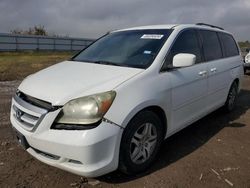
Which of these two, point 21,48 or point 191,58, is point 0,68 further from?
point 21,48

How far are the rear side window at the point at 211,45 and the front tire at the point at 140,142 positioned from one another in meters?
1.86

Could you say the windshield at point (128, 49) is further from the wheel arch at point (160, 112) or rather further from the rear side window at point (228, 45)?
the rear side window at point (228, 45)

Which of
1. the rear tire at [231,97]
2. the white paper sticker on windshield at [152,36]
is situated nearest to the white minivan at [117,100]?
the white paper sticker on windshield at [152,36]

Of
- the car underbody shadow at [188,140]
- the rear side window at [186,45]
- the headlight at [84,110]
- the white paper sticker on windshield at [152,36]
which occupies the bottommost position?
the car underbody shadow at [188,140]

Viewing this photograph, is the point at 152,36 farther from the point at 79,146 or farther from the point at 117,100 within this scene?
the point at 79,146

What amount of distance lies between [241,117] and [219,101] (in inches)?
38.7

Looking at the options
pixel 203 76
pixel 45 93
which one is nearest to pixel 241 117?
pixel 203 76

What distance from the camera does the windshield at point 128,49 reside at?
3736 mm

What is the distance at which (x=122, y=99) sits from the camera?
3.00 metres

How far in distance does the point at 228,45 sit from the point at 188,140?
2.48 metres

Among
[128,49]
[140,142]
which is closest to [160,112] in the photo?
[140,142]

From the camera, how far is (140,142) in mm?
3365

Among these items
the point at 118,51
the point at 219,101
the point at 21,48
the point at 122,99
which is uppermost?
the point at 118,51

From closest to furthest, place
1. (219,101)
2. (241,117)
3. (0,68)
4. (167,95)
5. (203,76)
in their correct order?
(167,95), (203,76), (219,101), (241,117), (0,68)
